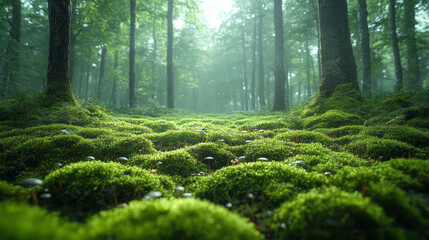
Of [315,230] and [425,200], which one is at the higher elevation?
[425,200]

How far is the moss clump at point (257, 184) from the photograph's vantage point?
2492 mm

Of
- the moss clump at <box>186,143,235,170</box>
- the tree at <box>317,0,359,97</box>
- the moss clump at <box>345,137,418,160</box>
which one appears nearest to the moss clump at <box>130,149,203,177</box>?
the moss clump at <box>186,143,235,170</box>

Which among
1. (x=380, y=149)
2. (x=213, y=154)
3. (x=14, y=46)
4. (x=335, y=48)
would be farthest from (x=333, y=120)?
(x=14, y=46)

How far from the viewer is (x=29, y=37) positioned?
30.5 metres

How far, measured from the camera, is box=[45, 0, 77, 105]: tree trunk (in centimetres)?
718

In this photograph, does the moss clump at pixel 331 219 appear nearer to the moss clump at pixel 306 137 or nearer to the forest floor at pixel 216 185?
the forest floor at pixel 216 185

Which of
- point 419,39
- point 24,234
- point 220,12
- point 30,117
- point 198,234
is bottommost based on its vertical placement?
point 198,234

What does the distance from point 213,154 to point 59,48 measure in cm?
748

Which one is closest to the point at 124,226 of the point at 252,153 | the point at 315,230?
the point at 315,230

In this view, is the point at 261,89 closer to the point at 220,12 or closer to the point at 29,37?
the point at 220,12

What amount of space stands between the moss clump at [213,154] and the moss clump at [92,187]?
1.47m

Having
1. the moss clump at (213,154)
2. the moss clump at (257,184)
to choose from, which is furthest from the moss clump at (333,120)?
Result: the moss clump at (257,184)

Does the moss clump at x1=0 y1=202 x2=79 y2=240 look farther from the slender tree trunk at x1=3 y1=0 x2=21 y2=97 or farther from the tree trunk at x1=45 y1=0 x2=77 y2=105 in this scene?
the slender tree trunk at x1=3 y1=0 x2=21 y2=97

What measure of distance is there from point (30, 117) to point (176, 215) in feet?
22.1
